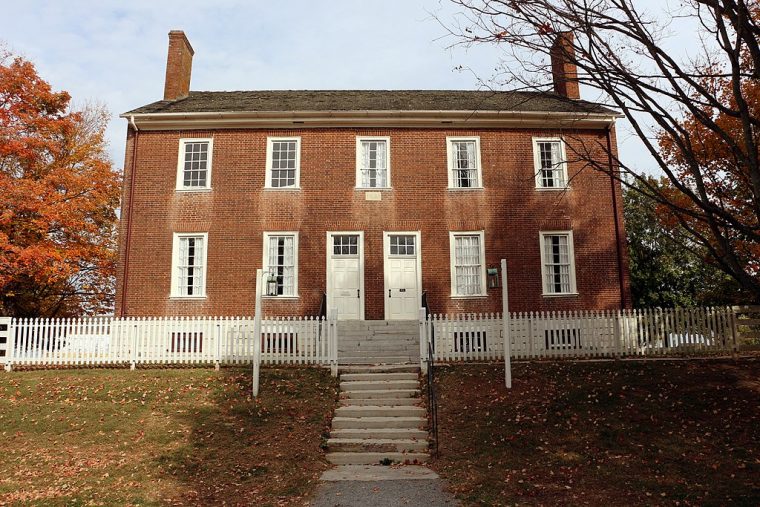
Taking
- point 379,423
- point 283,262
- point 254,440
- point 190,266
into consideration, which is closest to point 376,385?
point 379,423

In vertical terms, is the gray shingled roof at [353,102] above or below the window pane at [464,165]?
above

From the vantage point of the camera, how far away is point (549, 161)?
1873cm

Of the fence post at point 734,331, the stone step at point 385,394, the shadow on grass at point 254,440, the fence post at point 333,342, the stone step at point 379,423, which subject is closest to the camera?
the shadow on grass at point 254,440

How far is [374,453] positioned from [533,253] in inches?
392

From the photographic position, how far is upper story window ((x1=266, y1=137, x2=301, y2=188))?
18250 millimetres

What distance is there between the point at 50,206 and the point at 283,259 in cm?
899

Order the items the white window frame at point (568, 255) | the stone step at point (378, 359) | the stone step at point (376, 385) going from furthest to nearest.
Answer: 1. the white window frame at point (568, 255)
2. the stone step at point (378, 359)
3. the stone step at point (376, 385)

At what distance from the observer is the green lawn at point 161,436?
816cm

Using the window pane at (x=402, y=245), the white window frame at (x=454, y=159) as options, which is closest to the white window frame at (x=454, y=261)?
the window pane at (x=402, y=245)

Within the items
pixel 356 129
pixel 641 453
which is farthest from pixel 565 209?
pixel 641 453

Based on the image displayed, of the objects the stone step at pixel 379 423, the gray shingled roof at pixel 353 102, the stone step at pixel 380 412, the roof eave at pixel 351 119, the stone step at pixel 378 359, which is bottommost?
the stone step at pixel 379 423

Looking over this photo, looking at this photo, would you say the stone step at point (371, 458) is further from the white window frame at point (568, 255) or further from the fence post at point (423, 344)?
the white window frame at point (568, 255)

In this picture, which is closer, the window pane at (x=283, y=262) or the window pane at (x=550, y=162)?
the window pane at (x=283, y=262)

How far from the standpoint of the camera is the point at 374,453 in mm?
9875
